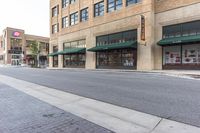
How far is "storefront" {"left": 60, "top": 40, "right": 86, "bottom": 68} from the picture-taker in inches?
1545

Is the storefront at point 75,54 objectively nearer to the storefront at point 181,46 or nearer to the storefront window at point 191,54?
the storefront at point 181,46

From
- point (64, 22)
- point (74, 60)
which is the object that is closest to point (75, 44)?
point (74, 60)

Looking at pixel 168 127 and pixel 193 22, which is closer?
pixel 168 127

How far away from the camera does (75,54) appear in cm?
4169

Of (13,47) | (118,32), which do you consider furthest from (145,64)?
(13,47)

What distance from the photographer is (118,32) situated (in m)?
32.1

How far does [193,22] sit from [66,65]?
2672cm

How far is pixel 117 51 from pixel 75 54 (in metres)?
11.6

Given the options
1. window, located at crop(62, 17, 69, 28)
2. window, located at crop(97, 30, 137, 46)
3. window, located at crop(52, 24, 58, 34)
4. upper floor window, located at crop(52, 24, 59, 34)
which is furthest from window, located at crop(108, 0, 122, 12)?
window, located at crop(52, 24, 58, 34)

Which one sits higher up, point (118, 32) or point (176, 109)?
point (118, 32)

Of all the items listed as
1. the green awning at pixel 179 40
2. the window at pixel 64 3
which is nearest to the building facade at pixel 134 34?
the green awning at pixel 179 40

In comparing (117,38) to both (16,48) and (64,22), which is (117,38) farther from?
(16,48)

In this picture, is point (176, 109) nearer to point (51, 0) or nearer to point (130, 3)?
point (130, 3)

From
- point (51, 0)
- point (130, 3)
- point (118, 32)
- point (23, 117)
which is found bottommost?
point (23, 117)
